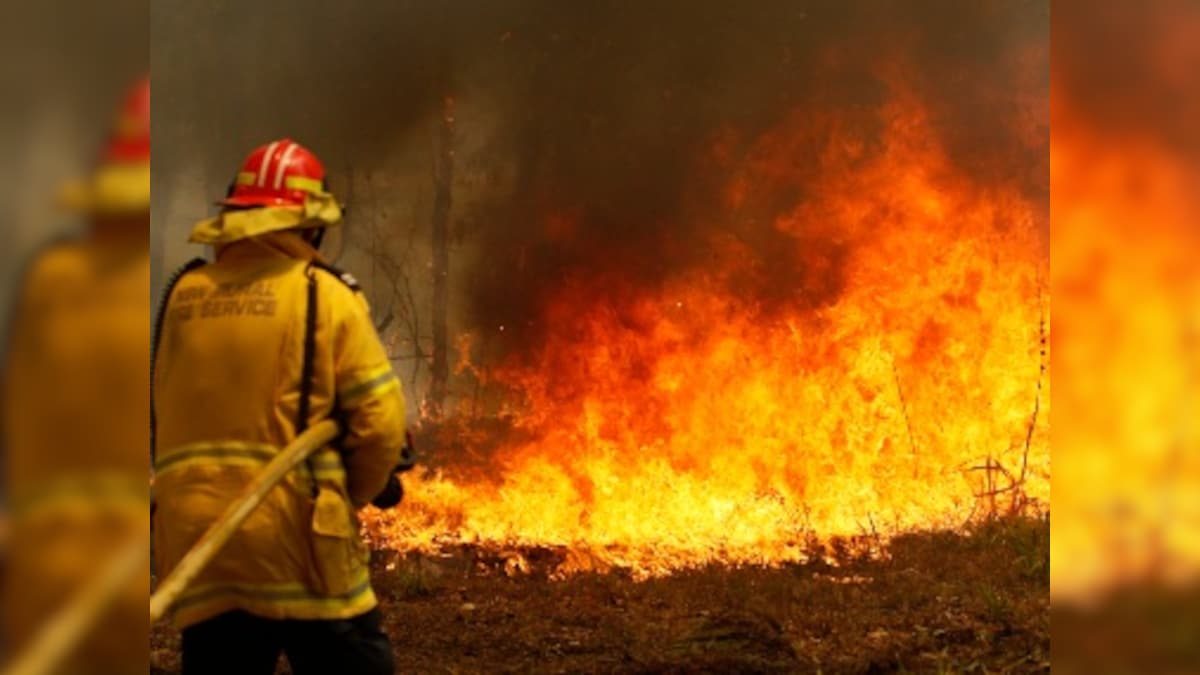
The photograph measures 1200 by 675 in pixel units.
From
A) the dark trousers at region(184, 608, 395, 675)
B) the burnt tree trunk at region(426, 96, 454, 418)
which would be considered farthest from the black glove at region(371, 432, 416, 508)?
the burnt tree trunk at region(426, 96, 454, 418)

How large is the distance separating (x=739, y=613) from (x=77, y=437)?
543cm

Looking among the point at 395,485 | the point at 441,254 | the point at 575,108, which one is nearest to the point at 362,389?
the point at 395,485

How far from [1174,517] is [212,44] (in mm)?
6233

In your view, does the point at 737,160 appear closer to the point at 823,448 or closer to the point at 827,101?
the point at 827,101

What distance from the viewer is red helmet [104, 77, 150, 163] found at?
0.89 metres

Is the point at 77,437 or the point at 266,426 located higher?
the point at 266,426

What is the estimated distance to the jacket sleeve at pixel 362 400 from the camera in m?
3.49

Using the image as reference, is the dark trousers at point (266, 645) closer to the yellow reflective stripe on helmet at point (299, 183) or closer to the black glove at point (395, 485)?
the black glove at point (395, 485)

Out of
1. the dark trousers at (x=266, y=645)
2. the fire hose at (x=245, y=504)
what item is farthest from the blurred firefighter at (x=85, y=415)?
the dark trousers at (x=266, y=645)

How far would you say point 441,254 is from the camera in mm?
6754

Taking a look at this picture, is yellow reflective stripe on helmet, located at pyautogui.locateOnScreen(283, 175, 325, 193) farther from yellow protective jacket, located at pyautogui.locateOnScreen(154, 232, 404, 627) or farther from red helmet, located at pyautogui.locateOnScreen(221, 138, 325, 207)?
yellow protective jacket, located at pyautogui.locateOnScreen(154, 232, 404, 627)

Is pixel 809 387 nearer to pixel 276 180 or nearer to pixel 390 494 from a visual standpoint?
pixel 390 494

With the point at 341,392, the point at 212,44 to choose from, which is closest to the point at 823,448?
the point at 341,392

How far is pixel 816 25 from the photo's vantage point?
6.63 m
